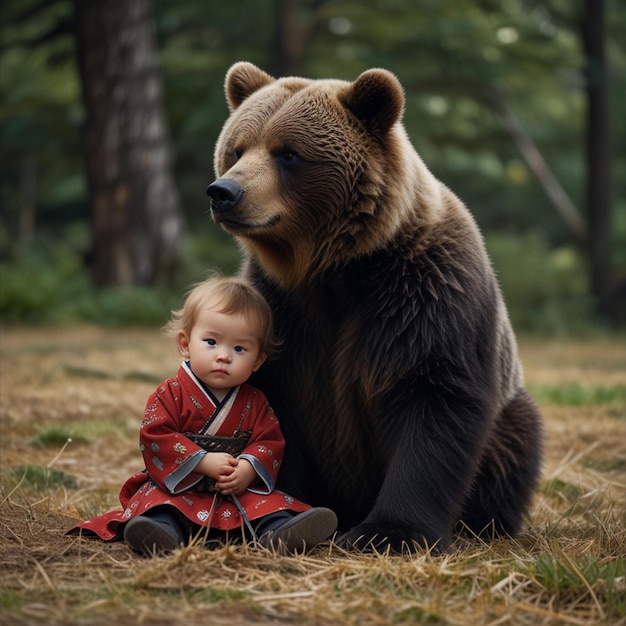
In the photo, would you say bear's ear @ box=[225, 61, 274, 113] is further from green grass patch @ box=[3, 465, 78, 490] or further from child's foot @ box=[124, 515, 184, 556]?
child's foot @ box=[124, 515, 184, 556]

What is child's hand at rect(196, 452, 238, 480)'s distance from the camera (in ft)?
11.2

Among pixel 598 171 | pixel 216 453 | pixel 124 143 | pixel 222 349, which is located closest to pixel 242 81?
pixel 222 349

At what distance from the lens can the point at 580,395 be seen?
24.8 feet

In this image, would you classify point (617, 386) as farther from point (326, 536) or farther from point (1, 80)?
point (1, 80)

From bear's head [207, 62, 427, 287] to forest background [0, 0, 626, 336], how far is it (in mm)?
8178

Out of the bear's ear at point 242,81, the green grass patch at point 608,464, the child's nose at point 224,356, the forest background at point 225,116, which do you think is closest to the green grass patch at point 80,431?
the child's nose at point 224,356

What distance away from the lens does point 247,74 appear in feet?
14.5

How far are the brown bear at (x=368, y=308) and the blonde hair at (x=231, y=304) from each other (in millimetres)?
231

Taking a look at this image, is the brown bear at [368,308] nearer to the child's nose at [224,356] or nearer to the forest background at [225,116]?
the child's nose at [224,356]

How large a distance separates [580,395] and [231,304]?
464 centimetres

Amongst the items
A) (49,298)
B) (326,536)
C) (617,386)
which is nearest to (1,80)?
(49,298)

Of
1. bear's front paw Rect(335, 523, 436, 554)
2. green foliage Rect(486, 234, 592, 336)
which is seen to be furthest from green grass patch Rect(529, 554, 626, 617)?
green foliage Rect(486, 234, 592, 336)

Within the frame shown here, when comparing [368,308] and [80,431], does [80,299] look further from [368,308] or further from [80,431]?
[368,308]

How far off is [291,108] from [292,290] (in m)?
0.75
